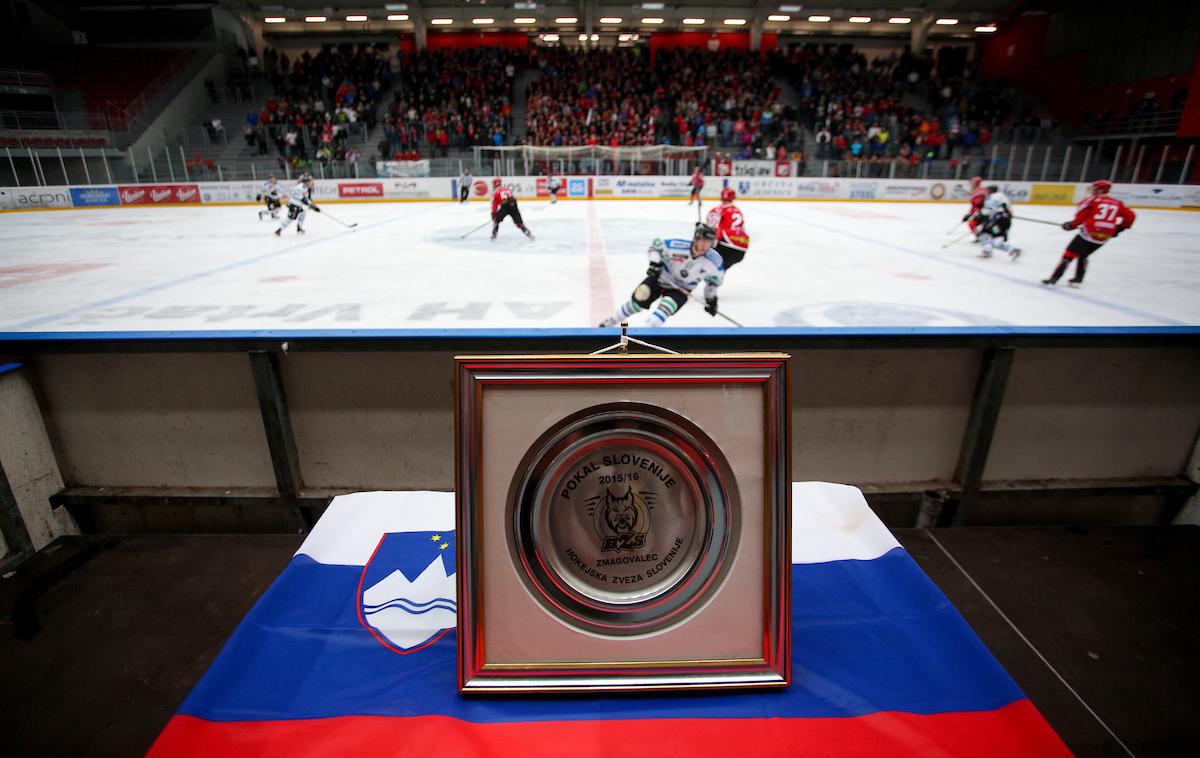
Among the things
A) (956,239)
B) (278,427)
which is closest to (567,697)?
(278,427)

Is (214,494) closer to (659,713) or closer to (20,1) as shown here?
(659,713)

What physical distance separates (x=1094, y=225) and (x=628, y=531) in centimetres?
927

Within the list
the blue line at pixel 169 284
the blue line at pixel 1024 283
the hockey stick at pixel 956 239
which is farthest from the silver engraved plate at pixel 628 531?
the hockey stick at pixel 956 239

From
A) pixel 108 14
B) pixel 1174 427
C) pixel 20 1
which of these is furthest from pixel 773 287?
pixel 108 14

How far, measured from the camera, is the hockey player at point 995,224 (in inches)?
370

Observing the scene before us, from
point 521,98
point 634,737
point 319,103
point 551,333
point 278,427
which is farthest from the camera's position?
point 521,98

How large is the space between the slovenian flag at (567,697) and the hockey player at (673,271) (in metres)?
4.15

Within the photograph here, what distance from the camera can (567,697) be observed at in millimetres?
914

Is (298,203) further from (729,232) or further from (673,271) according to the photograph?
(673,271)

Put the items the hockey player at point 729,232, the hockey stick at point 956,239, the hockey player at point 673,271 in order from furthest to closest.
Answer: the hockey stick at point 956,239, the hockey player at point 729,232, the hockey player at point 673,271

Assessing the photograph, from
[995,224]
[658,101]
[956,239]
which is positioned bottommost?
[956,239]

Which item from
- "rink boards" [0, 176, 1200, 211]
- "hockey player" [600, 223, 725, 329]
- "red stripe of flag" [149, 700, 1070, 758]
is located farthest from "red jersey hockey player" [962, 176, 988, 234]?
"red stripe of flag" [149, 700, 1070, 758]

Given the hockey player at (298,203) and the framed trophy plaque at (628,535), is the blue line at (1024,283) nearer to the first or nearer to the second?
the framed trophy plaque at (628,535)

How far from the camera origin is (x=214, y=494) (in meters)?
2.19
